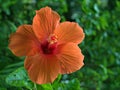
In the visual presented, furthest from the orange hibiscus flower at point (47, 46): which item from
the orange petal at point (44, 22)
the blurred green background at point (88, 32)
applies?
the blurred green background at point (88, 32)

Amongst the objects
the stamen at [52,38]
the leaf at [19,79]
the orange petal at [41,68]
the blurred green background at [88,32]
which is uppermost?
the stamen at [52,38]

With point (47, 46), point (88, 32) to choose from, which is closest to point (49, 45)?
point (47, 46)

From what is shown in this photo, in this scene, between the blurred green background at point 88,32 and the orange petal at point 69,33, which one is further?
the blurred green background at point 88,32

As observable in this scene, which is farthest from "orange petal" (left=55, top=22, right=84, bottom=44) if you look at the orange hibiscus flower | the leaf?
the leaf

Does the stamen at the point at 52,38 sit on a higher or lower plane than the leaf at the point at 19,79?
higher

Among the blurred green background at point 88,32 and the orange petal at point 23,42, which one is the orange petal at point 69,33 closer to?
the orange petal at point 23,42

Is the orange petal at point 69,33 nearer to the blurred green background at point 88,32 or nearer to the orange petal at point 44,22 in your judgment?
the orange petal at point 44,22

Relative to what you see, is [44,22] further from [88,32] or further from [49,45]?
[88,32]
